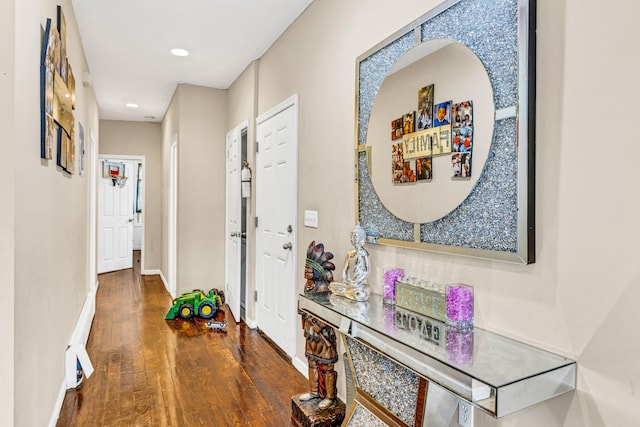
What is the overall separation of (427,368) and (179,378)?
2142mm

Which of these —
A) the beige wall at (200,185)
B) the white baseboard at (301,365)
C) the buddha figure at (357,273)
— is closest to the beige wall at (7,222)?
the buddha figure at (357,273)

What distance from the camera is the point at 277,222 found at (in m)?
3.30

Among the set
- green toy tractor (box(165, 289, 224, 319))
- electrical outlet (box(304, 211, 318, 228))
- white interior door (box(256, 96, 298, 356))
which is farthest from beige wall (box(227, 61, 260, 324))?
electrical outlet (box(304, 211, 318, 228))

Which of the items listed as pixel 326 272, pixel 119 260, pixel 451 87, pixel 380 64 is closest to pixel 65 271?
pixel 326 272

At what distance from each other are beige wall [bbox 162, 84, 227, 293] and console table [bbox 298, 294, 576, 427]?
310 centimetres

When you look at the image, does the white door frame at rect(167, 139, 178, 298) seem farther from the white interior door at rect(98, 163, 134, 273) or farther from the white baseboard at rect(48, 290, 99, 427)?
the white interior door at rect(98, 163, 134, 273)

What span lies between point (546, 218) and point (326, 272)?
126 centimetres

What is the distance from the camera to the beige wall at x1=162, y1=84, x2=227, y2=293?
477cm

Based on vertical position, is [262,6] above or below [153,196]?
above

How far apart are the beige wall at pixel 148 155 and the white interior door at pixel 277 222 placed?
3.93 metres

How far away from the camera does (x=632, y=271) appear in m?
1.03

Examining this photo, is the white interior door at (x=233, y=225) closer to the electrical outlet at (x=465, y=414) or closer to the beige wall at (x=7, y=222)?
the beige wall at (x=7, y=222)

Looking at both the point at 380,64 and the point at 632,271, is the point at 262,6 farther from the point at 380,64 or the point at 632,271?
the point at 632,271

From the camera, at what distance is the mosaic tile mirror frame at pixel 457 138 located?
1293 millimetres
